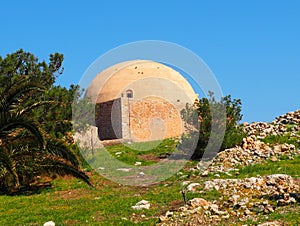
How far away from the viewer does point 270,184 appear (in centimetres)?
1134

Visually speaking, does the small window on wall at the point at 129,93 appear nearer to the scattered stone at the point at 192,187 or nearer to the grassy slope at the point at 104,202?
the grassy slope at the point at 104,202

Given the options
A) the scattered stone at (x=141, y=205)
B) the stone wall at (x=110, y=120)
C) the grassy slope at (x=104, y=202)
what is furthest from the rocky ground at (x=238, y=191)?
the stone wall at (x=110, y=120)

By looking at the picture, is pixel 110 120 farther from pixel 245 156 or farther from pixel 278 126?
pixel 245 156

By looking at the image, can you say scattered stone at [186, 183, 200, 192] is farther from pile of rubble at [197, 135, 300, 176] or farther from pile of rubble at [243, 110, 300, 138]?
pile of rubble at [243, 110, 300, 138]

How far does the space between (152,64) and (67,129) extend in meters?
10.8

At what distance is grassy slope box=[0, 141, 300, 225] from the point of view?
9888 millimetres

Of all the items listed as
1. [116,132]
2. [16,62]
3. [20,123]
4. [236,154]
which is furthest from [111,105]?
[20,123]

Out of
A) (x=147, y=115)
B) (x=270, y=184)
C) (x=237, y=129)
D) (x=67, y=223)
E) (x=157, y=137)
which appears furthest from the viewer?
(x=147, y=115)

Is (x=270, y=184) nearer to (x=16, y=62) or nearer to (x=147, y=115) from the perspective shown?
(x=16, y=62)

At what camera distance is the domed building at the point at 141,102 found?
28078 mm

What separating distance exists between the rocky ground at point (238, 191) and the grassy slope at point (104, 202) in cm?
35

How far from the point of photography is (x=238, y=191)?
1095 cm

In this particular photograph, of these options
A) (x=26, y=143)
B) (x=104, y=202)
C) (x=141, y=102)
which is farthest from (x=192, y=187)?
(x=141, y=102)

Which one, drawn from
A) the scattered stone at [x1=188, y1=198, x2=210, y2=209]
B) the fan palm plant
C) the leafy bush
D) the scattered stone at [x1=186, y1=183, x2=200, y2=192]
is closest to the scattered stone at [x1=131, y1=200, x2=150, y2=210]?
the scattered stone at [x1=188, y1=198, x2=210, y2=209]
